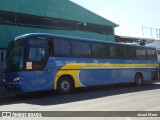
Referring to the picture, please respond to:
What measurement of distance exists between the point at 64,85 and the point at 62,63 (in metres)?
1.17

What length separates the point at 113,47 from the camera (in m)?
17.7

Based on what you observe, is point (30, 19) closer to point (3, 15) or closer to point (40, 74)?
point (3, 15)

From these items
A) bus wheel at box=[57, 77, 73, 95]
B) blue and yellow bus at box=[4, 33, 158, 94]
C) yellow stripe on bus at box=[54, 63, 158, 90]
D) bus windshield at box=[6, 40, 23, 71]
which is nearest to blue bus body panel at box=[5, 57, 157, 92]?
blue and yellow bus at box=[4, 33, 158, 94]

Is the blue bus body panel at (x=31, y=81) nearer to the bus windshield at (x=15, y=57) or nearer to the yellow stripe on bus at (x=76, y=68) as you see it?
the bus windshield at (x=15, y=57)

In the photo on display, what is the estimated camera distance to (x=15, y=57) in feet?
43.4

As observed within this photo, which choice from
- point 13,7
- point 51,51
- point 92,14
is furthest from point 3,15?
point 92,14

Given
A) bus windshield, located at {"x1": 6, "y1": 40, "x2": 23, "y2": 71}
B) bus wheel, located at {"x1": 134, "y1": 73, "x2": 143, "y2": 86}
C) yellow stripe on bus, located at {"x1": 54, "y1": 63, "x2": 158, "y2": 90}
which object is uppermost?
bus windshield, located at {"x1": 6, "y1": 40, "x2": 23, "y2": 71}

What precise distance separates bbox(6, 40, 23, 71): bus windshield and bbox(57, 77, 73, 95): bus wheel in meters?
2.47

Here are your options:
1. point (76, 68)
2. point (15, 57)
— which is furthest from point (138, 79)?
point (15, 57)

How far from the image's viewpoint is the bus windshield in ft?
41.8

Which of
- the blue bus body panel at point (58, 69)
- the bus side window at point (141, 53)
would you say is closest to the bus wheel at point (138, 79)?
the blue bus body panel at point (58, 69)

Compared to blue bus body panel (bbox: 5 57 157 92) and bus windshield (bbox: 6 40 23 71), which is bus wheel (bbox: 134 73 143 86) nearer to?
blue bus body panel (bbox: 5 57 157 92)

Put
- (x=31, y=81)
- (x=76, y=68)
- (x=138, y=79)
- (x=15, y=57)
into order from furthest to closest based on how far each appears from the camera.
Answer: (x=138, y=79)
(x=76, y=68)
(x=15, y=57)
(x=31, y=81)

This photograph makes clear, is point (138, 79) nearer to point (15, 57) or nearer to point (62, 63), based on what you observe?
point (62, 63)
